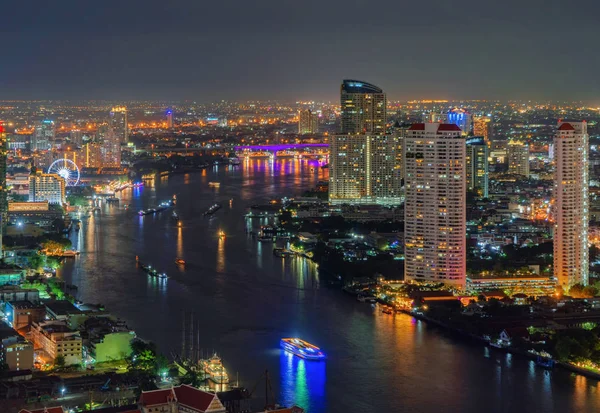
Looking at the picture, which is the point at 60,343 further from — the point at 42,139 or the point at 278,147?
the point at 278,147

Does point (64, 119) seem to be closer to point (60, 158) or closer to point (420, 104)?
point (420, 104)

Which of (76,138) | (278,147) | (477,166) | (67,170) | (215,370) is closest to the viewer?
(215,370)

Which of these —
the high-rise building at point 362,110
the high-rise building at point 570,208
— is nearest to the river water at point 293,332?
the high-rise building at point 570,208

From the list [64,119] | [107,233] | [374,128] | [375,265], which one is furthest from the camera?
[64,119]

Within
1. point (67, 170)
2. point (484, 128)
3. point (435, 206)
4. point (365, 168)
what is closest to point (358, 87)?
point (365, 168)

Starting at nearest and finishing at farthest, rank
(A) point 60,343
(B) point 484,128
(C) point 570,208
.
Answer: (A) point 60,343, (C) point 570,208, (B) point 484,128

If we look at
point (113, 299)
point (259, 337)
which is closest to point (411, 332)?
point (259, 337)

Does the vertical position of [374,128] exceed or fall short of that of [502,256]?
it exceeds it
